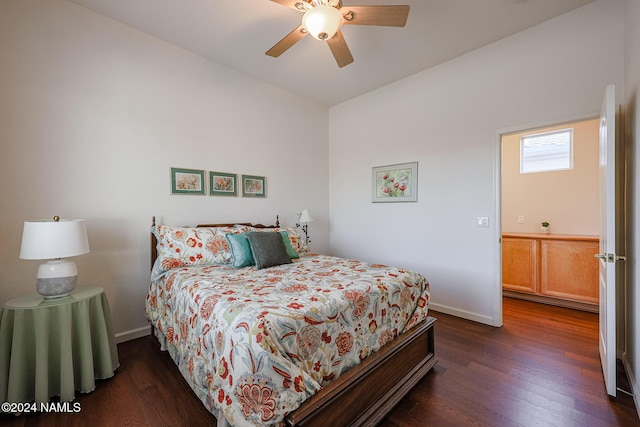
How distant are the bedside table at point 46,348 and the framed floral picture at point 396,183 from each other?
329 cm

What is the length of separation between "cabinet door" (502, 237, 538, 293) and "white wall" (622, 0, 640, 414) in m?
1.49

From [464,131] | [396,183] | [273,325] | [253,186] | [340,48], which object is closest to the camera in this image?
[273,325]

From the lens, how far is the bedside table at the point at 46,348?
1.65m

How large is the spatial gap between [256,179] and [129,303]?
6.35 ft

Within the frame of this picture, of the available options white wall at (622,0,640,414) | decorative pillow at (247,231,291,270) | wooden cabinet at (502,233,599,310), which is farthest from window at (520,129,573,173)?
decorative pillow at (247,231,291,270)

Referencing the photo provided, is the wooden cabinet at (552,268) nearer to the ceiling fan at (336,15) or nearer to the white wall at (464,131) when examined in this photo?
the white wall at (464,131)

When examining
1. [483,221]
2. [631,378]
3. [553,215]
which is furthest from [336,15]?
[553,215]

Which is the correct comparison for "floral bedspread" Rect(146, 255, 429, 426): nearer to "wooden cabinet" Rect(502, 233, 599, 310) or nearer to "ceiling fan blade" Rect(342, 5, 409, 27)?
"ceiling fan blade" Rect(342, 5, 409, 27)

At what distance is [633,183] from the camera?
1.82 m

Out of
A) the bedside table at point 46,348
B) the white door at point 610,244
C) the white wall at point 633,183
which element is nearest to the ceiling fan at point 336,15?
the white door at point 610,244

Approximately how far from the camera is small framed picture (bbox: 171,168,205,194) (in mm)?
2893

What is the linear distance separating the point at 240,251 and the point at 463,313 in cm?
261

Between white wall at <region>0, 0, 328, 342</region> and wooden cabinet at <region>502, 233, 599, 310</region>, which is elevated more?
white wall at <region>0, 0, 328, 342</region>

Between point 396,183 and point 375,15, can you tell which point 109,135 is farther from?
point 396,183
